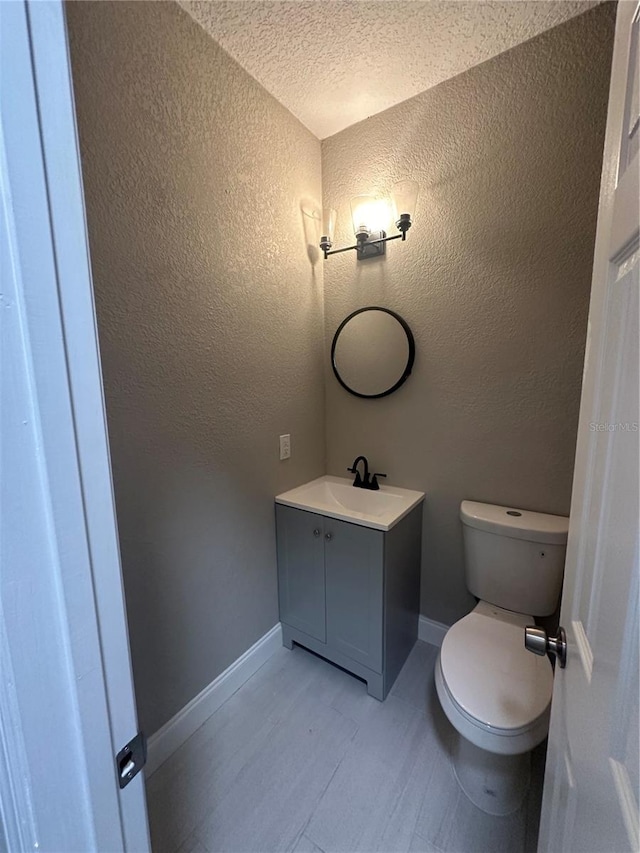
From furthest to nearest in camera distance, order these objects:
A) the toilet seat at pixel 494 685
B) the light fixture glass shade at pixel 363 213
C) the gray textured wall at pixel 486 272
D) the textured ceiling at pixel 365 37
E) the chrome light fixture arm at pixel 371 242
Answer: the light fixture glass shade at pixel 363 213, the chrome light fixture arm at pixel 371 242, the gray textured wall at pixel 486 272, the textured ceiling at pixel 365 37, the toilet seat at pixel 494 685

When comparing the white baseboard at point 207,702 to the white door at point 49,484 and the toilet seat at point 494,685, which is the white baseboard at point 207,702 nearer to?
the toilet seat at point 494,685

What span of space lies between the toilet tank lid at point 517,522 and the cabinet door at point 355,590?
1.43 ft

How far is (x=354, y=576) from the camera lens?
1.47 meters

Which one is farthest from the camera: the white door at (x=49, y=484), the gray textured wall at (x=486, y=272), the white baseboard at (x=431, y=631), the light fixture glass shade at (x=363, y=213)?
the white baseboard at (x=431, y=631)

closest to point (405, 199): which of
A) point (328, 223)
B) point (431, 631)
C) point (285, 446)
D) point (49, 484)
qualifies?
point (328, 223)

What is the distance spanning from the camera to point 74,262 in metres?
0.38

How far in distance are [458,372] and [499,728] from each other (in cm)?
128

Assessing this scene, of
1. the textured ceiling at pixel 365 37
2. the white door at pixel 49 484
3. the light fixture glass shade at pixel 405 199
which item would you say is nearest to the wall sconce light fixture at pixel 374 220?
the light fixture glass shade at pixel 405 199

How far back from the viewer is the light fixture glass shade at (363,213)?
1.62 m

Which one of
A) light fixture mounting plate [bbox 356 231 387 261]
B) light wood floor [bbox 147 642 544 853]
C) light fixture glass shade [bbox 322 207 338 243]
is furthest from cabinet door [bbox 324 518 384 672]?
light fixture glass shade [bbox 322 207 338 243]

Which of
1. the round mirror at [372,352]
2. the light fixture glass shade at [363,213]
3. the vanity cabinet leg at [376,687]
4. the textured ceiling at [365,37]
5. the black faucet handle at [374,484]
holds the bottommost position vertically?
the vanity cabinet leg at [376,687]

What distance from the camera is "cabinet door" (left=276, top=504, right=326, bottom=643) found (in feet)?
5.18

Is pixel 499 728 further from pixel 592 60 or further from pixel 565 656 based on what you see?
pixel 592 60

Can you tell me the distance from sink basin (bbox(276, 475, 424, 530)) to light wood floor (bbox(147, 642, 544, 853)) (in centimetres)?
79
